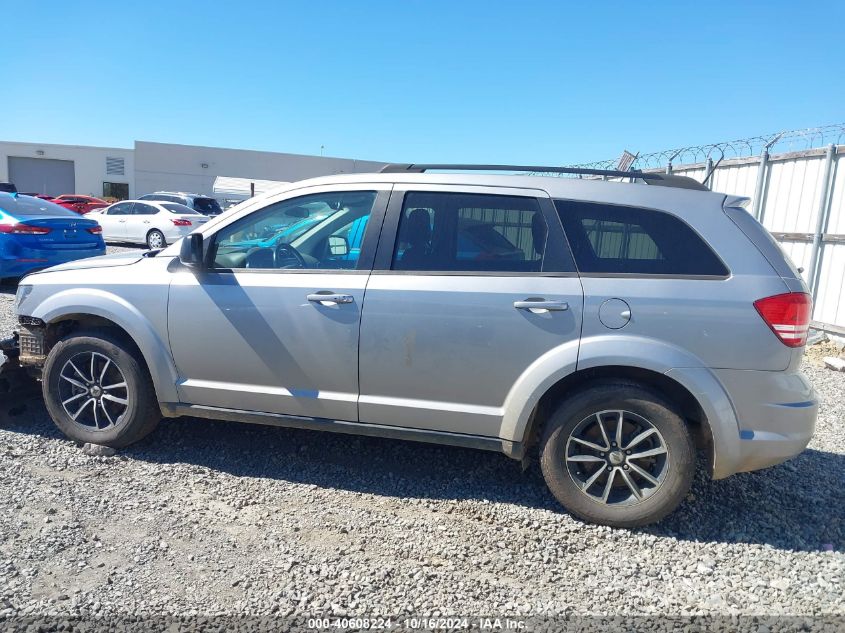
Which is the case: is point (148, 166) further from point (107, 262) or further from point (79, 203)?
point (107, 262)

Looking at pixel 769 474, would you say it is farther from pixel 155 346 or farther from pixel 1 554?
pixel 1 554

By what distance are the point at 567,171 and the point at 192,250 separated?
2.35 metres

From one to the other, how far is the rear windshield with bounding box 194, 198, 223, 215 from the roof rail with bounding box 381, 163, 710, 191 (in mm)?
21336

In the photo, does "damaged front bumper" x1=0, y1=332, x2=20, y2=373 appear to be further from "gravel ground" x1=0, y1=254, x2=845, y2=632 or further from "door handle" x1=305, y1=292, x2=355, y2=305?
"door handle" x1=305, y1=292, x2=355, y2=305

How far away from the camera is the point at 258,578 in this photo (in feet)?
9.61

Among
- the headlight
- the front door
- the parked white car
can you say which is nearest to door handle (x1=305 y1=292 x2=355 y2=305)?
the front door

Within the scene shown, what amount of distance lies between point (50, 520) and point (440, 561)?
2106 millimetres

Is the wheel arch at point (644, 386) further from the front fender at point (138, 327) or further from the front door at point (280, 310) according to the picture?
the front fender at point (138, 327)

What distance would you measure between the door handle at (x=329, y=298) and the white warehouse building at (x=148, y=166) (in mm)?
43595

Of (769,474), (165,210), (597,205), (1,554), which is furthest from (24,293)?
(165,210)

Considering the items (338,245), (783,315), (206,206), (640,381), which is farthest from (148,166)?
(783,315)

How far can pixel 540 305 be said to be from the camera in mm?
3385

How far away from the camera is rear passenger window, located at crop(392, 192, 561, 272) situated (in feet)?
11.8

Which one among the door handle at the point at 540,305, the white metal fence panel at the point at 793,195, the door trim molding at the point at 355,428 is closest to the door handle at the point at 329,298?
the door trim molding at the point at 355,428
